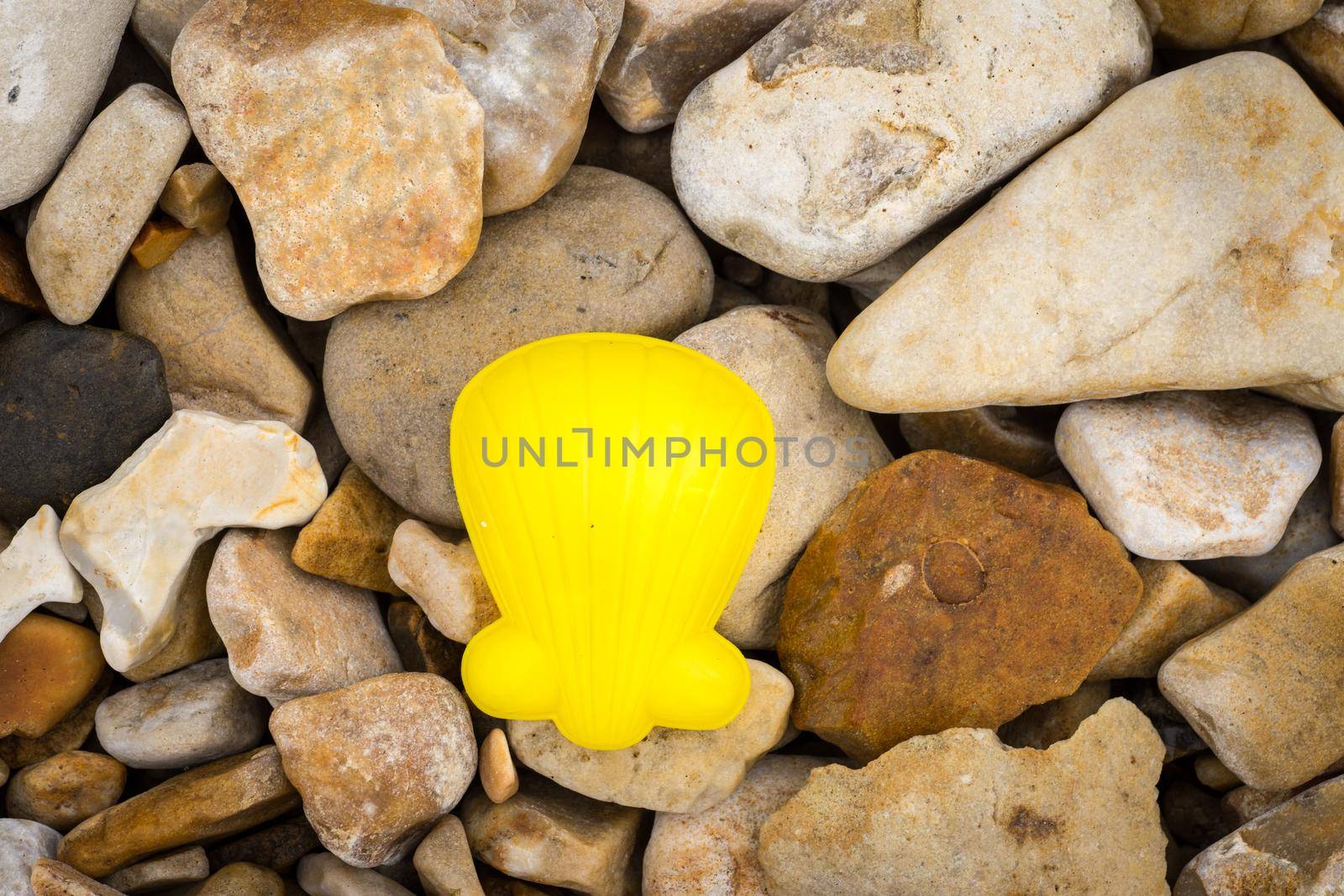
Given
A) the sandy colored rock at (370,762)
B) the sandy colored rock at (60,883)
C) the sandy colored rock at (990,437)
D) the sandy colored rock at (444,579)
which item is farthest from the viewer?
the sandy colored rock at (990,437)

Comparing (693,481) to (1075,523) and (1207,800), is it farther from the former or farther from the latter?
(1207,800)

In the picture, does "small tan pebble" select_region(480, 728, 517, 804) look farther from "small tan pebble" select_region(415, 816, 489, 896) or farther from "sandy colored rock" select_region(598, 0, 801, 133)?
"sandy colored rock" select_region(598, 0, 801, 133)

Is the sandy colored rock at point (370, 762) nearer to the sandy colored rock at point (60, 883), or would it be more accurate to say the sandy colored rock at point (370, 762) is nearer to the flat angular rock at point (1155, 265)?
the sandy colored rock at point (60, 883)

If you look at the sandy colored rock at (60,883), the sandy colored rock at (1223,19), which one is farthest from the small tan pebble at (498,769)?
the sandy colored rock at (1223,19)

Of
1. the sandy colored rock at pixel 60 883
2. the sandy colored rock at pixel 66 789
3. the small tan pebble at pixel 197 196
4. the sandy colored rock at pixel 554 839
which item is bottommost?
the sandy colored rock at pixel 554 839

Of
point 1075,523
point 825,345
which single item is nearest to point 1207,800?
point 1075,523

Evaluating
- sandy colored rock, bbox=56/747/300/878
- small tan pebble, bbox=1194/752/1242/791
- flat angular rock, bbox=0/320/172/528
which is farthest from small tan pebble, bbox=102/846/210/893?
small tan pebble, bbox=1194/752/1242/791

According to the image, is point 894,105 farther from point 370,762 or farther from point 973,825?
point 370,762

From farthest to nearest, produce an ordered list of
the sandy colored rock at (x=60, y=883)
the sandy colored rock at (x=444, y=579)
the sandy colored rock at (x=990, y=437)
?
the sandy colored rock at (x=990, y=437)
the sandy colored rock at (x=444, y=579)
the sandy colored rock at (x=60, y=883)
